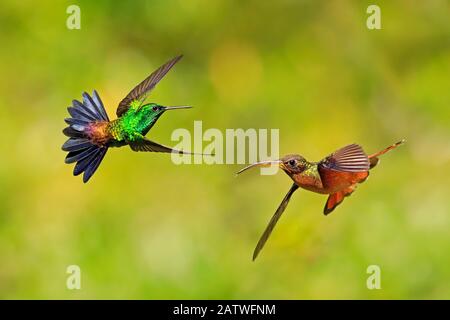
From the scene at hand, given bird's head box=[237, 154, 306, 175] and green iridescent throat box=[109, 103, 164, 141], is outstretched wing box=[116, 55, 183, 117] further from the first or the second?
bird's head box=[237, 154, 306, 175]

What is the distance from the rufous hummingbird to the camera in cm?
59

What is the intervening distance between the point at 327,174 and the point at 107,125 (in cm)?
20

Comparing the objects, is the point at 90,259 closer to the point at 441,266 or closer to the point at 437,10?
the point at 441,266

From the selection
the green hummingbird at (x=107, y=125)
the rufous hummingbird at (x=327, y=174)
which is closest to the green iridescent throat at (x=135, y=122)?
the green hummingbird at (x=107, y=125)

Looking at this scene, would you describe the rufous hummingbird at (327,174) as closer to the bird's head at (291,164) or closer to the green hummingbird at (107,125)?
the bird's head at (291,164)

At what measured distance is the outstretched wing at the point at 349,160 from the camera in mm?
565

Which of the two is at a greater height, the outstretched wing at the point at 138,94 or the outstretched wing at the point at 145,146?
the outstretched wing at the point at 138,94

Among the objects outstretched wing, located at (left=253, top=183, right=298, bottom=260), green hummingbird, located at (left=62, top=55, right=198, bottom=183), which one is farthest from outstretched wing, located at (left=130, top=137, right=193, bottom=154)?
outstretched wing, located at (left=253, top=183, right=298, bottom=260)

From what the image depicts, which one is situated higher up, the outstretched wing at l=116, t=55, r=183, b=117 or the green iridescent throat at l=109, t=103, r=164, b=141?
the outstretched wing at l=116, t=55, r=183, b=117

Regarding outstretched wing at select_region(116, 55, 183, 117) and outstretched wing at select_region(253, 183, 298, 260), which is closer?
outstretched wing at select_region(253, 183, 298, 260)

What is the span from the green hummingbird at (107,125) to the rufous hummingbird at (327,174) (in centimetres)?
10

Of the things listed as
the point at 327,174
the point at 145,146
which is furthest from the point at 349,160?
the point at 145,146

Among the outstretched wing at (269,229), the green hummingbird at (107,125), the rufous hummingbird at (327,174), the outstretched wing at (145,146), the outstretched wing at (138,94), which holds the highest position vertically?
the outstretched wing at (138,94)

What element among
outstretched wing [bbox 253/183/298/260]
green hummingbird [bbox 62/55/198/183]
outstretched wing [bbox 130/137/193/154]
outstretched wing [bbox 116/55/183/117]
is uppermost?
outstretched wing [bbox 116/55/183/117]
